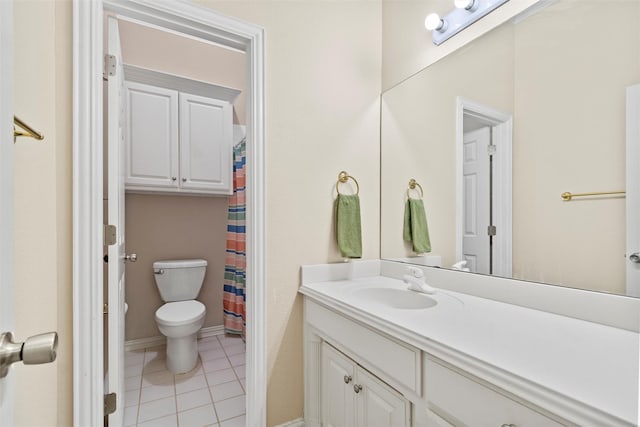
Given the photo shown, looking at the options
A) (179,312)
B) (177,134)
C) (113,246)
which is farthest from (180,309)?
(177,134)

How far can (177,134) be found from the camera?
2422 mm

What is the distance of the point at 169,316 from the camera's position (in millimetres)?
2133

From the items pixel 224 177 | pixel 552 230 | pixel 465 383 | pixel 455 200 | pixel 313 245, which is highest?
pixel 224 177

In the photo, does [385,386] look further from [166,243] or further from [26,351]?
[166,243]

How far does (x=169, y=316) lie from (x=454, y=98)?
2239mm

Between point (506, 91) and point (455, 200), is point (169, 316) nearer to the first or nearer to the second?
point (455, 200)

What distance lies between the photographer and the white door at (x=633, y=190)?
892mm

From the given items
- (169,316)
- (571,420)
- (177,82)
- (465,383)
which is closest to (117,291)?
(169,316)

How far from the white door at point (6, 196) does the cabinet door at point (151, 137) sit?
1992mm

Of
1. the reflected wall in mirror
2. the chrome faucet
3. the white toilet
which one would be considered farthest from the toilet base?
the reflected wall in mirror

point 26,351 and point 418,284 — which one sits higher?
point 26,351

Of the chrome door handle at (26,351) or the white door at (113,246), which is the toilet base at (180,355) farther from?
the chrome door handle at (26,351)

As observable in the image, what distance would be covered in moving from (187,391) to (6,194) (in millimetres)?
1922

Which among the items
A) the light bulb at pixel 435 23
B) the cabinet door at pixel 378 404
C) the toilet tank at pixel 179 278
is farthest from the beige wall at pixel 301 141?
the toilet tank at pixel 179 278
